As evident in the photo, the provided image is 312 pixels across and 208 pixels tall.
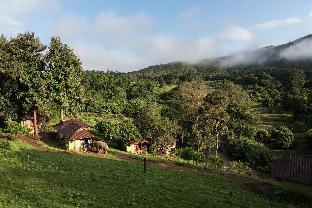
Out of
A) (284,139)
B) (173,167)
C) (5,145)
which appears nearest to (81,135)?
(5,145)

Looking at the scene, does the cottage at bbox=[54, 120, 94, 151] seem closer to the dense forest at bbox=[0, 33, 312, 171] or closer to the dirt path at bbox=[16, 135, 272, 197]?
the dirt path at bbox=[16, 135, 272, 197]

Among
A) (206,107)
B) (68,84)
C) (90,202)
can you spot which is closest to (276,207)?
(90,202)

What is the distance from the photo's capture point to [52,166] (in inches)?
1751

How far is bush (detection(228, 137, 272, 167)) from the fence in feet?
86.6

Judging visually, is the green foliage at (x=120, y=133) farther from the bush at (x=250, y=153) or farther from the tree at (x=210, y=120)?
the bush at (x=250, y=153)

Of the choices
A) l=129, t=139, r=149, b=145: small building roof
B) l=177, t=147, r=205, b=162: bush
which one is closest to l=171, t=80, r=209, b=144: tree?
l=177, t=147, r=205, b=162: bush

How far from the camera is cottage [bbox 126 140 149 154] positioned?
69375 mm

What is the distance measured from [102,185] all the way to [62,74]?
36439 millimetres

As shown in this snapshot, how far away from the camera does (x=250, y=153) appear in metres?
73.4

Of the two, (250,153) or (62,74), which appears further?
(250,153)

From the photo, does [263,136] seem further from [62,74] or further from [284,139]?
[62,74]

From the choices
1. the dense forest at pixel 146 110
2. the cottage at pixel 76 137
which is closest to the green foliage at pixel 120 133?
the dense forest at pixel 146 110

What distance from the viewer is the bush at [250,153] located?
7262 cm

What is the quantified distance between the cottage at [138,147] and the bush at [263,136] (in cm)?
3082
